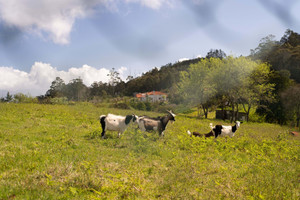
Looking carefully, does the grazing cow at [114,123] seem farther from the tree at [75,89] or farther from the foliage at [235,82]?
the tree at [75,89]

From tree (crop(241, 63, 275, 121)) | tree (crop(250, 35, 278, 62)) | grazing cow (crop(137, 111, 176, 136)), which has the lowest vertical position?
grazing cow (crop(137, 111, 176, 136))

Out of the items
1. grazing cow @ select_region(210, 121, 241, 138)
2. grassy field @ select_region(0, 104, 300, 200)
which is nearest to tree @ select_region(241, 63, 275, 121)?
grazing cow @ select_region(210, 121, 241, 138)

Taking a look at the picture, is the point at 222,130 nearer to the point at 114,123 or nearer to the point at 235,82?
the point at 114,123

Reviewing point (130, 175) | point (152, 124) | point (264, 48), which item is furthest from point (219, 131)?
point (264, 48)

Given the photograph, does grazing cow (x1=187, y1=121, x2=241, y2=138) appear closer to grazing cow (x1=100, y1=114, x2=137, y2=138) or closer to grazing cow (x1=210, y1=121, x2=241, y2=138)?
grazing cow (x1=210, y1=121, x2=241, y2=138)

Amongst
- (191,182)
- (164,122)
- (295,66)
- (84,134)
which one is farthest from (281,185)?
(295,66)

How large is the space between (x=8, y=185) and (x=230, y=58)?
47026 millimetres

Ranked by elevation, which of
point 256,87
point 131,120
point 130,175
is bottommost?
point 130,175

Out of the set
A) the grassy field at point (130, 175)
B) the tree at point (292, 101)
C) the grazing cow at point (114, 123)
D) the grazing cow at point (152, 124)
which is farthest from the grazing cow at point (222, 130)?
the tree at point (292, 101)

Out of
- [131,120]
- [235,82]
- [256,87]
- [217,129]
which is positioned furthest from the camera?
[256,87]

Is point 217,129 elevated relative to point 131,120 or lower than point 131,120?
lower

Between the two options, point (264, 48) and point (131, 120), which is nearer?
point (131, 120)

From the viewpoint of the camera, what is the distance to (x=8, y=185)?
17.6 feet

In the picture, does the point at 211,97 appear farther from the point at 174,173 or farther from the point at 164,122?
the point at 174,173
